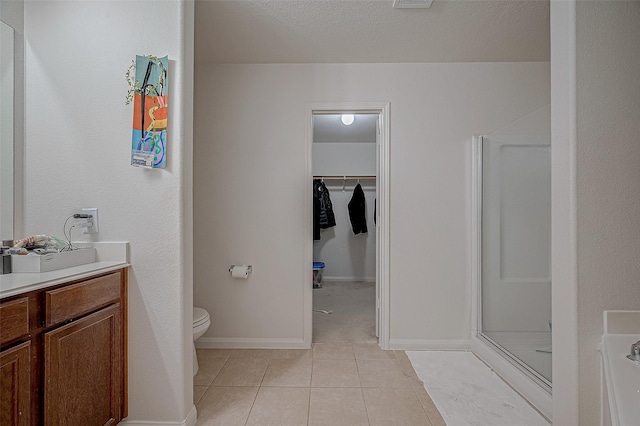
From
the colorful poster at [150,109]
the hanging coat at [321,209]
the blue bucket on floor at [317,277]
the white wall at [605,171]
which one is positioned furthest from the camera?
the hanging coat at [321,209]

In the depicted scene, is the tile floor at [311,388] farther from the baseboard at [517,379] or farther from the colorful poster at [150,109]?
the colorful poster at [150,109]

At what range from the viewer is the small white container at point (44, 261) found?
1222 mm

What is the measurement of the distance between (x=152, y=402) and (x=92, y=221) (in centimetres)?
93

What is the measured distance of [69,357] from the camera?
1197mm

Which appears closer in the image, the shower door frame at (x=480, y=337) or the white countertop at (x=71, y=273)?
the white countertop at (x=71, y=273)

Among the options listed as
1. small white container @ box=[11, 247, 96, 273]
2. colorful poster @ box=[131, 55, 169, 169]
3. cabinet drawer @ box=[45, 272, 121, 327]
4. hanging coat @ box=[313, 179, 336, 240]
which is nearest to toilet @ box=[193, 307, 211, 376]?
cabinet drawer @ box=[45, 272, 121, 327]

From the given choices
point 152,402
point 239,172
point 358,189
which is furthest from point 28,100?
point 358,189

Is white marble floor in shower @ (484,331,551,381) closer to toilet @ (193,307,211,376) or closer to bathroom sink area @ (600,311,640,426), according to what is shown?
bathroom sink area @ (600,311,640,426)

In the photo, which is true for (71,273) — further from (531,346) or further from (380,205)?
(531,346)

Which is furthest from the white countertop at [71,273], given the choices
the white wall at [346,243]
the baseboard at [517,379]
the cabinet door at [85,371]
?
the white wall at [346,243]

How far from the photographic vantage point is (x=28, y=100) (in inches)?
60.2

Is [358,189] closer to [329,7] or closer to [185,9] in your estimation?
[329,7]

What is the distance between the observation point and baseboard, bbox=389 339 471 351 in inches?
98.3

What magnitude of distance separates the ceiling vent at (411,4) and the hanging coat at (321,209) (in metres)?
3.25
